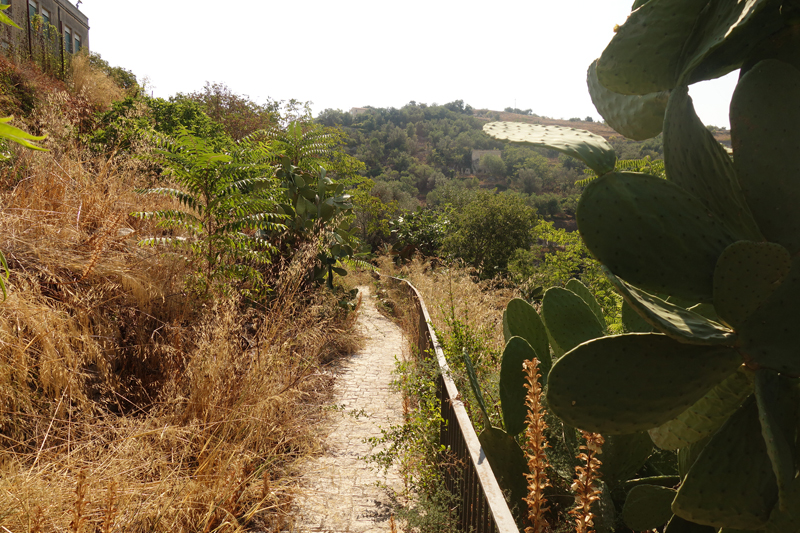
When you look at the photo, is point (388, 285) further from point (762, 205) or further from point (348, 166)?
point (762, 205)

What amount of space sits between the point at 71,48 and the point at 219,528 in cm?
2986

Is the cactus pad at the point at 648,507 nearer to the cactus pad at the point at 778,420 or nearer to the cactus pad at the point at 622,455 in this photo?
the cactus pad at the point at 622,455

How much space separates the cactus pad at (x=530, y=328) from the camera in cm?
243

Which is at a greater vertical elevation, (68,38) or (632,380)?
(68,38)

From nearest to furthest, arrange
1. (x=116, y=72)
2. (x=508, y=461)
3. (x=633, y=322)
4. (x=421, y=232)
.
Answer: (x=633, y=322)
(x=508, y=461)
(x=421, y=232)
(x=116, y=72)

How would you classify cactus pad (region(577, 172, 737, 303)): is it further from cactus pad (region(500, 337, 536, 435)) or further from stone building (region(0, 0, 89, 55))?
stone building (region(0, 0, 89, 55))

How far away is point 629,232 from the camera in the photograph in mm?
1080

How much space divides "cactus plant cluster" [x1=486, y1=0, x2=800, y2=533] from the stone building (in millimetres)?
9672

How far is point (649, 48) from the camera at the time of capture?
125 cm

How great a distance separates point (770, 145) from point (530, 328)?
1622mm

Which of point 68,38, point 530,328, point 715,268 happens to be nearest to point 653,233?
point 715,268

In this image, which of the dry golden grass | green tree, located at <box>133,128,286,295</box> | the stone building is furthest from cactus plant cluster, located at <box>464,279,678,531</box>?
the stone building

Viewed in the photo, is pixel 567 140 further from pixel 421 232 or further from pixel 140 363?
pixel 421 232

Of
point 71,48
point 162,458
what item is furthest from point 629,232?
point 71,48
